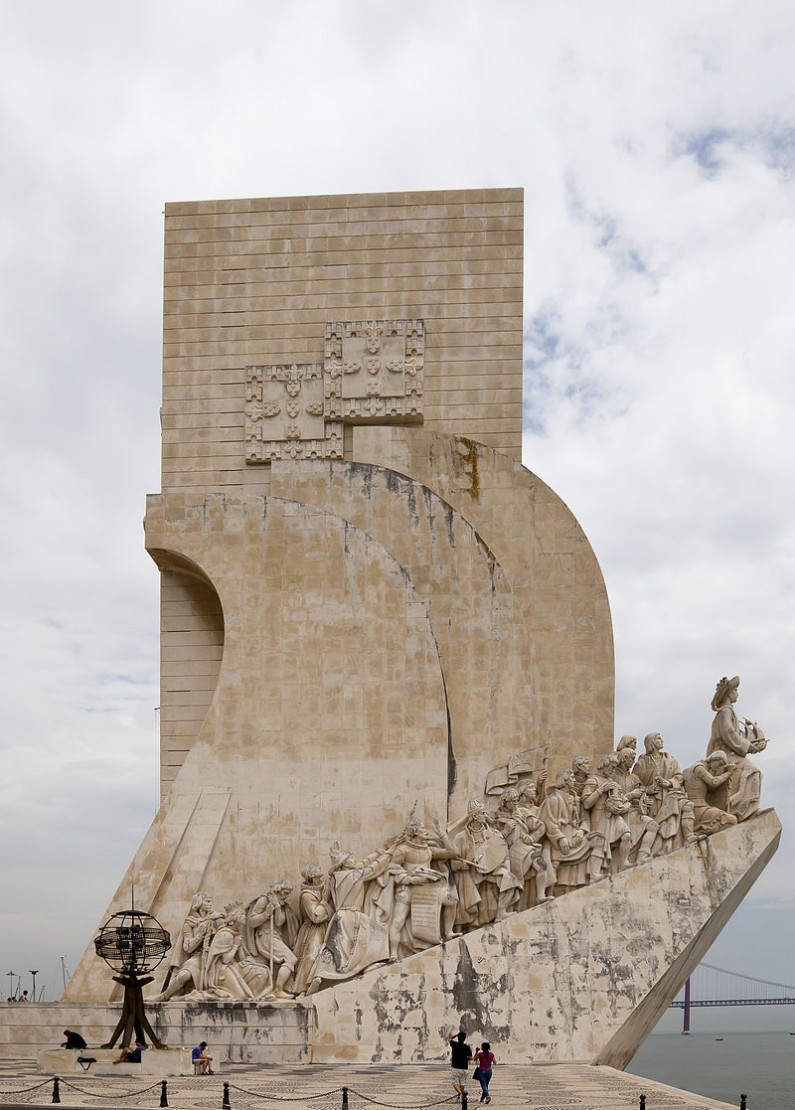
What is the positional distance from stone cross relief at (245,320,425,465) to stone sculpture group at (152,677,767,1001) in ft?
16.8

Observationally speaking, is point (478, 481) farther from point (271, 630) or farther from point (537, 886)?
point (537, 886)

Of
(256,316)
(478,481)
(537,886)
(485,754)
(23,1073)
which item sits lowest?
(23,1073)

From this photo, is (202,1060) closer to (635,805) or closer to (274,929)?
(274,929)

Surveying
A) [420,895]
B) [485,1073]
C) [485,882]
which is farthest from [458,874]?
[485,1073]

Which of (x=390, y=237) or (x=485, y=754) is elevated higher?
(x=390, y=237)

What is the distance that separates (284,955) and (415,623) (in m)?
3.84

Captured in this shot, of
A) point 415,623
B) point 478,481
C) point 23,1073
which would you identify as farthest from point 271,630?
point 23,1073

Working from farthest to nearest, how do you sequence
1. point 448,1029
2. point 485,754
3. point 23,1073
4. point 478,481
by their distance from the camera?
point 478,481
point 485,754
point 448,1029
point 23,1073

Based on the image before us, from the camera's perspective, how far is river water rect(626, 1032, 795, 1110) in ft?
113

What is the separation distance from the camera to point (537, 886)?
1648 cm

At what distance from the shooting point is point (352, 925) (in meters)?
16.4

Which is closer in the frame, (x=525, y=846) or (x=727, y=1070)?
(x=525, y=846)

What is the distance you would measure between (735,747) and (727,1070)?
32.6m

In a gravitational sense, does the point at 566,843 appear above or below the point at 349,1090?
above
